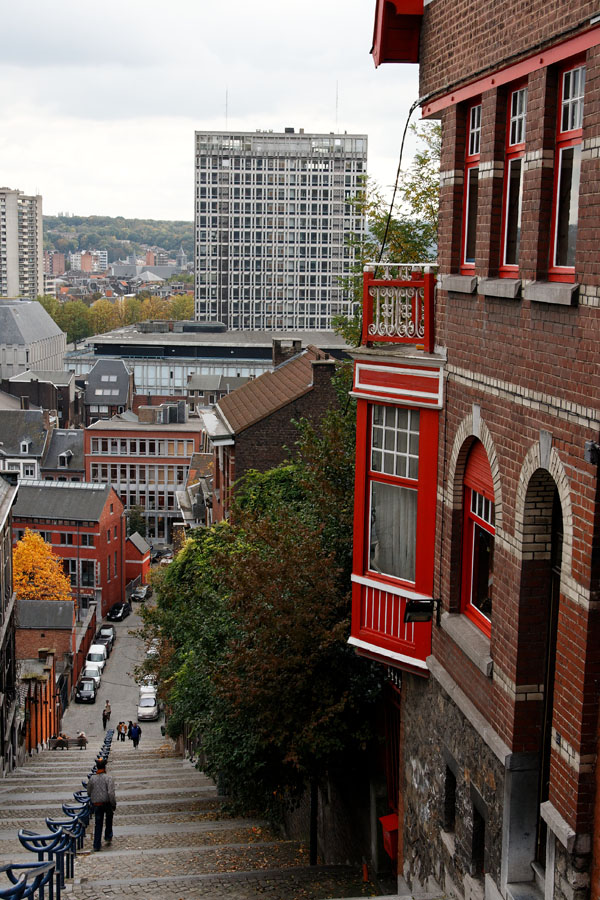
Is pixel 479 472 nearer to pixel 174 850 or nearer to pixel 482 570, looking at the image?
pixel 482 570

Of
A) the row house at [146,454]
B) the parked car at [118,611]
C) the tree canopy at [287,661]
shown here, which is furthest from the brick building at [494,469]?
the row house at [146,454]

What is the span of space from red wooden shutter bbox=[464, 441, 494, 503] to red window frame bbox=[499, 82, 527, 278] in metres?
1.85

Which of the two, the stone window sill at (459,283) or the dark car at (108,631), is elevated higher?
the stone window sill at (459,283)

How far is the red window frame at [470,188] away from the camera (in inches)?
450

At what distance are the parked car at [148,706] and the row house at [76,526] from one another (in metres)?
19.8

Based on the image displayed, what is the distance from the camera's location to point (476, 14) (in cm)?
1080

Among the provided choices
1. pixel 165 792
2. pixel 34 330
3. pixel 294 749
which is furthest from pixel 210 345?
pixel 294 749

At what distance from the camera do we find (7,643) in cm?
4025

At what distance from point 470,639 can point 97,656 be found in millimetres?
64124

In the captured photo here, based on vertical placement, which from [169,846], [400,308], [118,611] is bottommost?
[118,611]

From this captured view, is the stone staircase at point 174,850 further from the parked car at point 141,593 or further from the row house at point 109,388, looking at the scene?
the row house at point 109,388

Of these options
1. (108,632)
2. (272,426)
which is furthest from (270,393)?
(108,632)

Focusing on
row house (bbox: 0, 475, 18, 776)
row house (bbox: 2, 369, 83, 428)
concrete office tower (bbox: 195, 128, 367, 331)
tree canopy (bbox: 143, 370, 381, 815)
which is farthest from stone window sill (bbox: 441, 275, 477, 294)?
concrete office tower (bbox: 195, 128, 367, 331)

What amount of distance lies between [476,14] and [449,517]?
16.8ft
